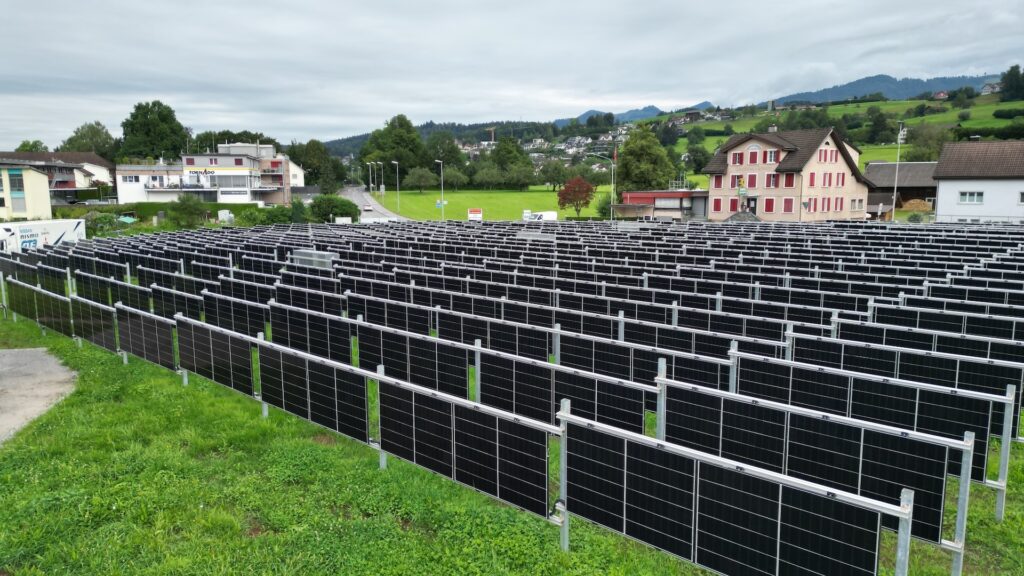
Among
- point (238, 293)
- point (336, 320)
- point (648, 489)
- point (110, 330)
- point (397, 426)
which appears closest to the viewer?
point (648, 489)

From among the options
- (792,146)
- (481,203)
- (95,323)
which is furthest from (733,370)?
(481,203)

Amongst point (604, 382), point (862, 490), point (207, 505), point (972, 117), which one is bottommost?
point (207, 505)

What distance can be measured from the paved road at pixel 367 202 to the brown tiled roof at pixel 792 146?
131 feet

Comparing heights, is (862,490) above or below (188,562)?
above

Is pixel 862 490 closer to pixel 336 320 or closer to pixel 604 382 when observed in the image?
pixel 604 382

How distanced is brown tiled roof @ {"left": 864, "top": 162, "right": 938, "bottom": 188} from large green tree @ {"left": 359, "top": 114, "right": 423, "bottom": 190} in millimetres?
92241

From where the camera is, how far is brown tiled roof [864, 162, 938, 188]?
87.6m

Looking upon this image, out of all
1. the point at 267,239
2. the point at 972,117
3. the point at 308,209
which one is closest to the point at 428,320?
the point at 267,239

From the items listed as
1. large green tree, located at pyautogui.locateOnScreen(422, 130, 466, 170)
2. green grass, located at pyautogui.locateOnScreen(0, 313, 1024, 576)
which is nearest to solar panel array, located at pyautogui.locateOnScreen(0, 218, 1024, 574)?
green grass, located at pyautogui.locateOnScreen(0, 313, 1024, 576)

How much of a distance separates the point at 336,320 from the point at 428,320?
242 centimetres

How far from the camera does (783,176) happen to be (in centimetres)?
7256

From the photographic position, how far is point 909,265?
73.0 ft

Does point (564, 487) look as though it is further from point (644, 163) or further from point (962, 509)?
point (644, 163)

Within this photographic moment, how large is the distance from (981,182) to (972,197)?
1563 millimetres
